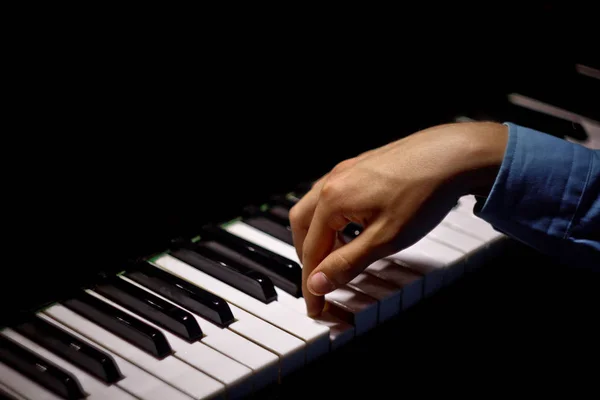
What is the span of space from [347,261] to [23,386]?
0.52 meters

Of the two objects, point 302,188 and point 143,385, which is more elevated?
point 302,188

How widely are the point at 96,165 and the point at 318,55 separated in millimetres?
582

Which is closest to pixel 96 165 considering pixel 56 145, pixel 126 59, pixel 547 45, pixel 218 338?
pixel 56 145

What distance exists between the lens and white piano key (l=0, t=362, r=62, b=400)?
3.65ft

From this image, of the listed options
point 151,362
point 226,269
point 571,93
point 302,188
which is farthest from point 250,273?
point 571,93

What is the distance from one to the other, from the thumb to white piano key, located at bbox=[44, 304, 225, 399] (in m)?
0.23

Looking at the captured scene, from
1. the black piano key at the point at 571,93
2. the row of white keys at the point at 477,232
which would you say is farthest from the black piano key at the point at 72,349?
the black piano key at the point at 571,93

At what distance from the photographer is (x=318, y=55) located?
5.60 feet

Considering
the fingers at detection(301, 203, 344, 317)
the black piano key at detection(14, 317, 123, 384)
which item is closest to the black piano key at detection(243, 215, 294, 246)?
the fingers at detection(301, 203, 344, 317)

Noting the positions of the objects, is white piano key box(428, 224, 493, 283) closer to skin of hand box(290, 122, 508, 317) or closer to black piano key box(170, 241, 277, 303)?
skin of hand box(290, 122, 508, 317)

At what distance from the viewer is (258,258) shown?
1.45 m

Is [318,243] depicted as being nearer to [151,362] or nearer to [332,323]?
[332,323]

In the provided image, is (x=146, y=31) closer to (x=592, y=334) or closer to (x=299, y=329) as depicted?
(x=299, y=329)

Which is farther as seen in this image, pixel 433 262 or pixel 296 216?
pixel 433 262
